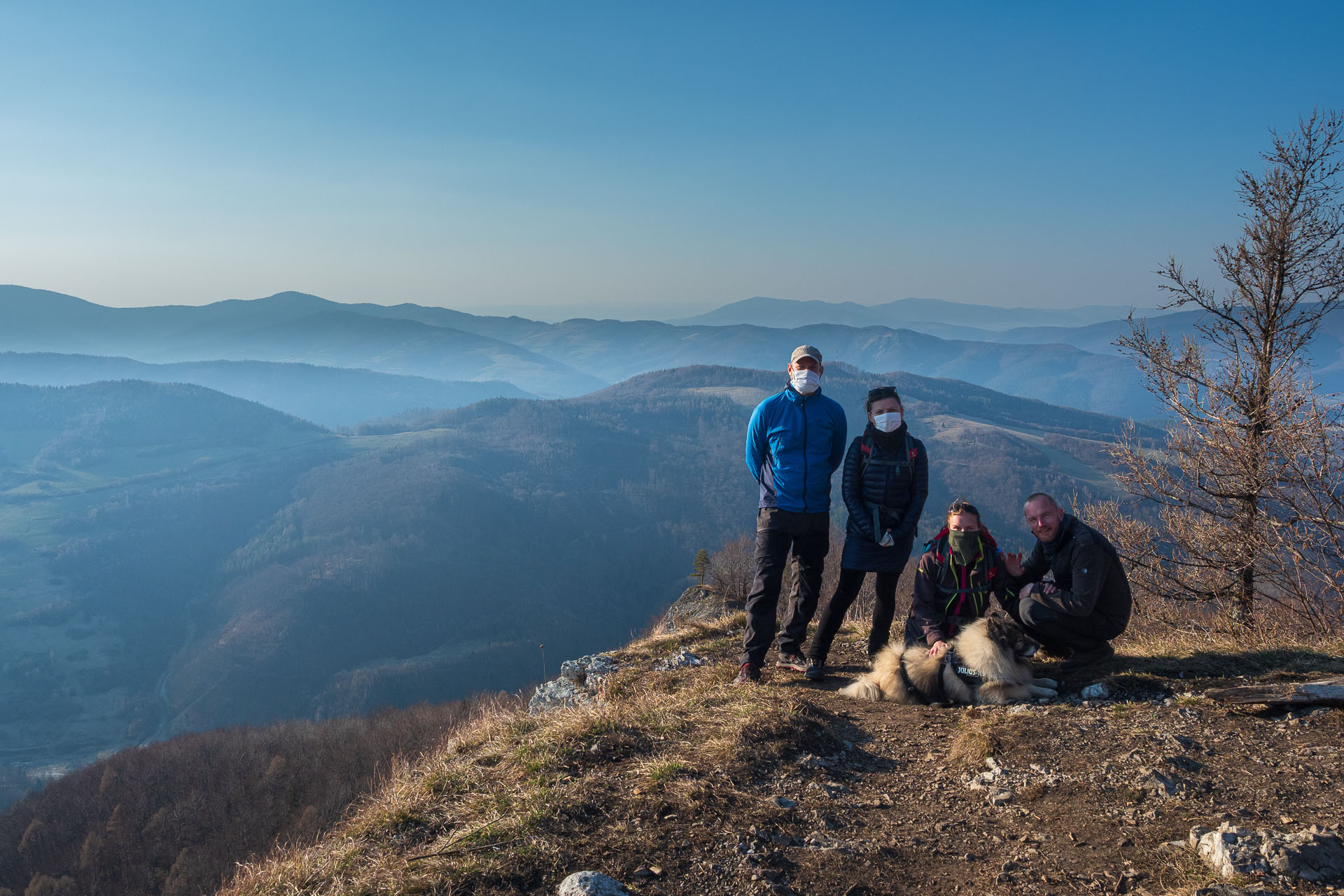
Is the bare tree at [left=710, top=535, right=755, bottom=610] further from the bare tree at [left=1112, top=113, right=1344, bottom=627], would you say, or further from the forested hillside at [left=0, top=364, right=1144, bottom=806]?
the forested hillside at [left=0, top=364, right=1144, bottom=806]

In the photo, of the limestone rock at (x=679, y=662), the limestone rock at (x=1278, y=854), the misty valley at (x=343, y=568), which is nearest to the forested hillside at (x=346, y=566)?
the misty valley at (x=343, y=568)

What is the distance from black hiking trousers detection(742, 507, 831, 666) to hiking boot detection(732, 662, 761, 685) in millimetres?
41

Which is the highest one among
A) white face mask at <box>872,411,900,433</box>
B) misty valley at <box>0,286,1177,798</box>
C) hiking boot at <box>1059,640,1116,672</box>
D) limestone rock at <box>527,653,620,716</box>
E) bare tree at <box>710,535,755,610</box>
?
white face mask at <box>872,411,900,433</box>

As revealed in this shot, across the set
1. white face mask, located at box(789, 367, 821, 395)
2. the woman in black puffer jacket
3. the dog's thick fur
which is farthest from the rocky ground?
white face mask, located at box(789, 367, 821, 395)

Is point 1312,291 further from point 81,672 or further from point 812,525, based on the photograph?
point 81,672

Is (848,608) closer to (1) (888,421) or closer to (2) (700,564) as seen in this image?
(1) (888,421)

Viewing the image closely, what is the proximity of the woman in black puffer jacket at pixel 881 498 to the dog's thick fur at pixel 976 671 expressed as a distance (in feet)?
2.18

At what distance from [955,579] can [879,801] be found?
2.31m

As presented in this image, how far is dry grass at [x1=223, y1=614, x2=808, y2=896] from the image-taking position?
10.7 feet

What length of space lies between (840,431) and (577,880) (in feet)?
14.2

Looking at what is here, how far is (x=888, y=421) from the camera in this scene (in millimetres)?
5875

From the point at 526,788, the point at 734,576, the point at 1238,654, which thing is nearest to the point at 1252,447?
the point at 1238,654

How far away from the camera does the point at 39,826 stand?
3847 centimetres

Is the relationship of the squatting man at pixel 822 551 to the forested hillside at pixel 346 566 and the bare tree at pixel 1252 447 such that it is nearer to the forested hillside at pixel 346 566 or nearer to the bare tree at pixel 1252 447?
the bare tree at pixel 1252 447
